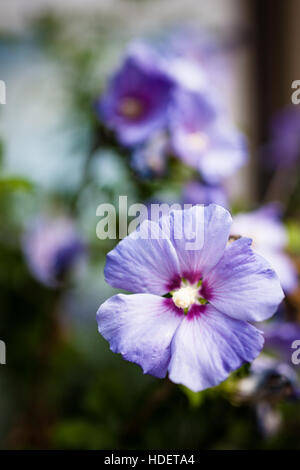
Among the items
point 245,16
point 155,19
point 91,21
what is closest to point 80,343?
point 91,21

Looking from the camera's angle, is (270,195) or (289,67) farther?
(289,67)

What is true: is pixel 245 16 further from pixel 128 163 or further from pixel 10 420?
pixel 10 420

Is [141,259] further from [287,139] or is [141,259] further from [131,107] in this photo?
[287,139]

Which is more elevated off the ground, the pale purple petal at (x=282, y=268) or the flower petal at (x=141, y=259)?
the pale purple petal at (x=282, y=268)

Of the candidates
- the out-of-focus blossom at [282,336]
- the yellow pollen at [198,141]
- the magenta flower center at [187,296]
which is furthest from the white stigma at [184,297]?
the yellow pollen at [198,141]

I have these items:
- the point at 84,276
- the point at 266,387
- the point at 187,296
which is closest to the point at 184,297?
the point at 187,296

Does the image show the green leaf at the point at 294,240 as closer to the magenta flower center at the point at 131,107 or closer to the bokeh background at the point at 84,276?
the bokeh background at the point at 84,276
